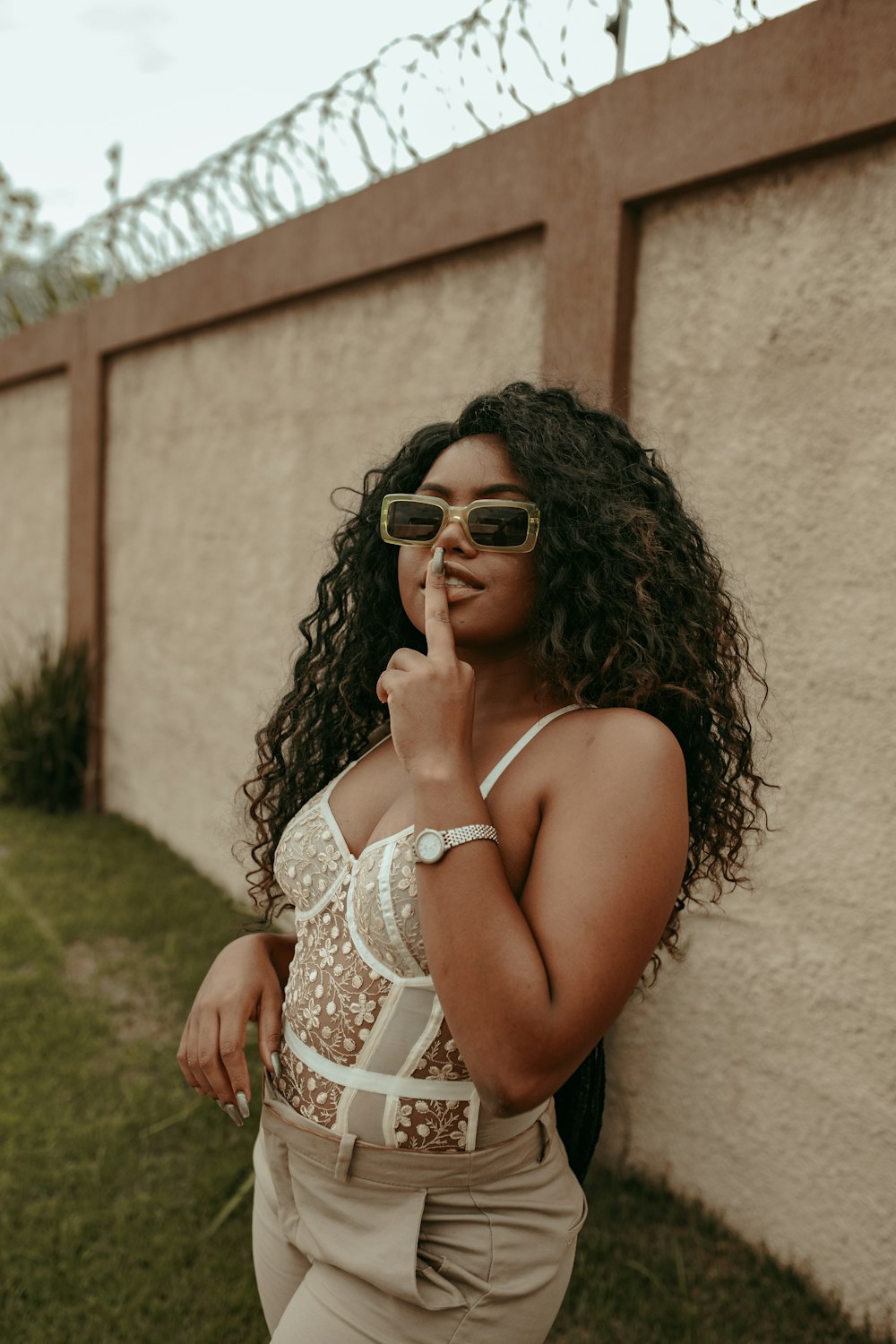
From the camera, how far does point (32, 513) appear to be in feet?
26.2

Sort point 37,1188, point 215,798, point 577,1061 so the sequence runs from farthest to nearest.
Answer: point 215,798 < point 37,1188 < point 577,1061

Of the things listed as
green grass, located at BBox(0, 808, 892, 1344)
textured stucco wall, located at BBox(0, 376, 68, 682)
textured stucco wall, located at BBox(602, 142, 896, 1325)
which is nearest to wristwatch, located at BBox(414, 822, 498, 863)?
textured stucco wall, located at BBox(602, 142, 896, 1325)

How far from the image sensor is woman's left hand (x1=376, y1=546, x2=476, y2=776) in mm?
1402

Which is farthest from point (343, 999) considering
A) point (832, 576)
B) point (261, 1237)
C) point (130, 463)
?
point (130, 463)

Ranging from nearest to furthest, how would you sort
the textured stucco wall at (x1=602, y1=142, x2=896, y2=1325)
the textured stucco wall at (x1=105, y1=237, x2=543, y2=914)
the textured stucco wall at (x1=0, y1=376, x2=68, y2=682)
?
the textured stucco wall at (x1=602, y1=142, x2=896, y2=1325) → the textured stucco wall at (x1=105, y1=237, x2=543, y2=914) → the textured stucco wall at (x1=0, y1=376, x2=68, y2=682)

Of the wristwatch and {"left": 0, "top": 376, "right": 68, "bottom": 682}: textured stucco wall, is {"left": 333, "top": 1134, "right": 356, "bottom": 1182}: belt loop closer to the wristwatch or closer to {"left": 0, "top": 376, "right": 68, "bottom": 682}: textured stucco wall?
the wristwatch

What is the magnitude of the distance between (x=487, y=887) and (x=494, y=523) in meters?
0.53

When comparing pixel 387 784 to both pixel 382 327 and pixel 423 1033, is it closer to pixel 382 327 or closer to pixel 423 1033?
pixel 423 1033

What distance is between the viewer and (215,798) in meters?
5.65

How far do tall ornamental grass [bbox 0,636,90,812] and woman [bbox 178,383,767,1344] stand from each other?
18.0 feet

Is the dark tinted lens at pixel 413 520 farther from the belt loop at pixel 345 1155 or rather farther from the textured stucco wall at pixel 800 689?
the textured stucco wall at pixel 800 689

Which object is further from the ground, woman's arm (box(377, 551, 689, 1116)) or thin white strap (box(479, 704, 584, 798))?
thin white strap (box(479, 704, 584, 798))

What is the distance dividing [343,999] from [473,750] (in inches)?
15.4

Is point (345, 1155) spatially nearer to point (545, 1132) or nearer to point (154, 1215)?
point (545, 1132)
